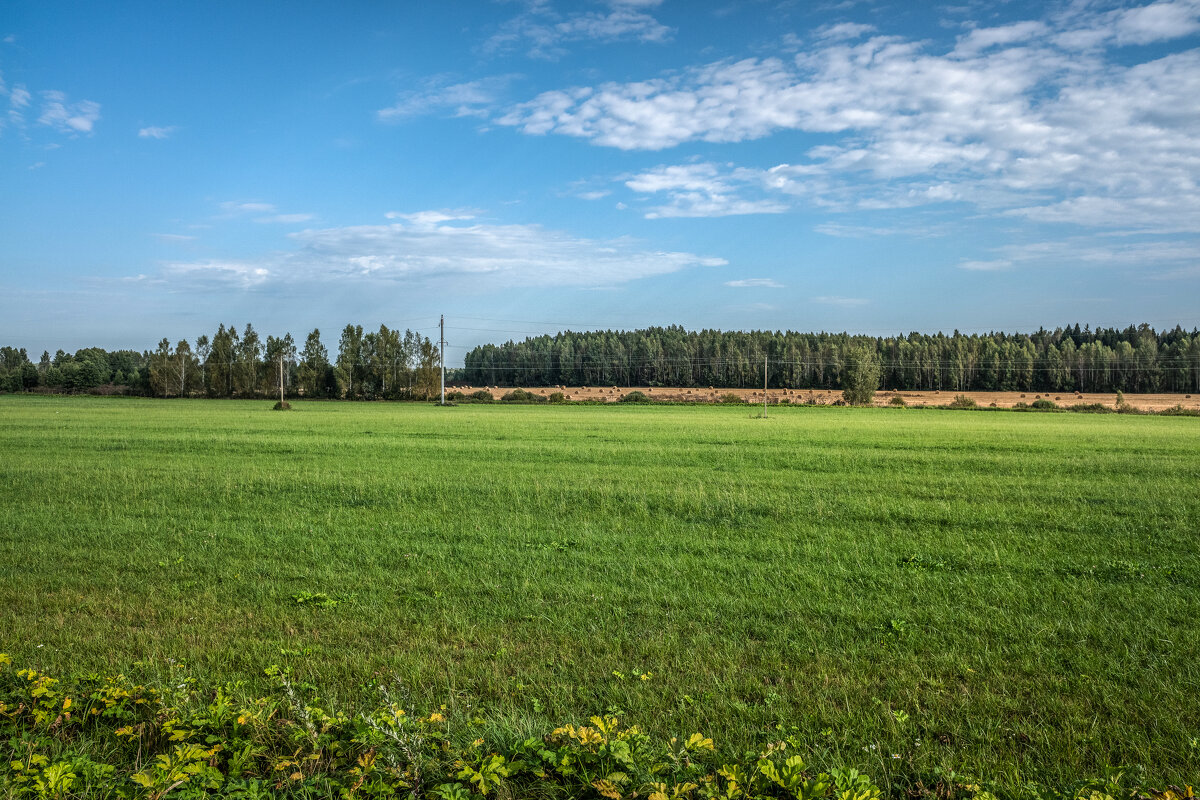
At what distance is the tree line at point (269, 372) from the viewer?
116 meters

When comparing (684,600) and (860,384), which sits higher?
(860,384)

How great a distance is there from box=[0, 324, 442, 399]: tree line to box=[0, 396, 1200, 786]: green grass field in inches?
3767

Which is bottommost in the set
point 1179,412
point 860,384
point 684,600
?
point 1179,412

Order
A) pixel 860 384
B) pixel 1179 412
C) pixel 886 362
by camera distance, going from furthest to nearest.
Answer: pixel 886 362 < pixel 860 384 < pixel 1179 412

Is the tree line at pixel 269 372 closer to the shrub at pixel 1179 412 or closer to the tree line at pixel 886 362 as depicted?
the tree line at pixel 886 362

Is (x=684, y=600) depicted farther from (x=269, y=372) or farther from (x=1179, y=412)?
(x=269, y=372)

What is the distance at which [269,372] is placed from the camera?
12219 cm

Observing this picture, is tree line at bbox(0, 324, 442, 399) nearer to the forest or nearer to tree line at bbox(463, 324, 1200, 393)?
the forest

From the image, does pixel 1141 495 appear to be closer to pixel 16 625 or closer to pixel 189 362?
Answer: pixel 16 625

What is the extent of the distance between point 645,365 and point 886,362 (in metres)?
62.3

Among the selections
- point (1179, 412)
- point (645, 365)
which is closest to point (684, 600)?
point (1179, 412)

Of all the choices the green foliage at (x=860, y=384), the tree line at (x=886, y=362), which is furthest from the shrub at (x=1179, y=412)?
the tree line at (x=886, y=362)

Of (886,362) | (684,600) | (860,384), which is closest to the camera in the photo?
(684,600)

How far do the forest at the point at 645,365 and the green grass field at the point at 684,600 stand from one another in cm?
9612
